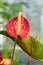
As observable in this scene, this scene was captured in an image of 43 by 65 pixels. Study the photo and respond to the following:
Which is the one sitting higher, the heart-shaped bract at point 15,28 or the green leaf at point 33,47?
the heart-shaped bract at point 15,28

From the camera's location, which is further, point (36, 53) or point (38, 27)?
point (38, 27)

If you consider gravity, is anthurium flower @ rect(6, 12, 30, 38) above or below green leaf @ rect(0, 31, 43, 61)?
above

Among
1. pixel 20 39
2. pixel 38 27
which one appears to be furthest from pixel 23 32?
pixel 38 27

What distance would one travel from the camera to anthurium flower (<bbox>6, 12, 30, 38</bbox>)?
10.6 inches

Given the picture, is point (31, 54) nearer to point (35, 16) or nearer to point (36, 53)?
point (36, 53)

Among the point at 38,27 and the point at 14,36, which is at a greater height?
the point at 38,27

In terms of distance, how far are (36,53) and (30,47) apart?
0.03 feet

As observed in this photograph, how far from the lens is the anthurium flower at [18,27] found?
0.27 metres

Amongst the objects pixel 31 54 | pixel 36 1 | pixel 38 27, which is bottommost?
pixel 31 54

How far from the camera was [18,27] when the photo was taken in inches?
10.6

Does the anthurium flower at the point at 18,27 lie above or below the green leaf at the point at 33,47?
above

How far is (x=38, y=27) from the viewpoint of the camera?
2391mm

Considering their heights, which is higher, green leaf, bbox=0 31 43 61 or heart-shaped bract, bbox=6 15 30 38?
heart-shaped bract, bbox=6 15 30 38

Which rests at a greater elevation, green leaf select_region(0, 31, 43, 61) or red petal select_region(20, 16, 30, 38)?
red petal select_region(20, 16, 30, 38)
